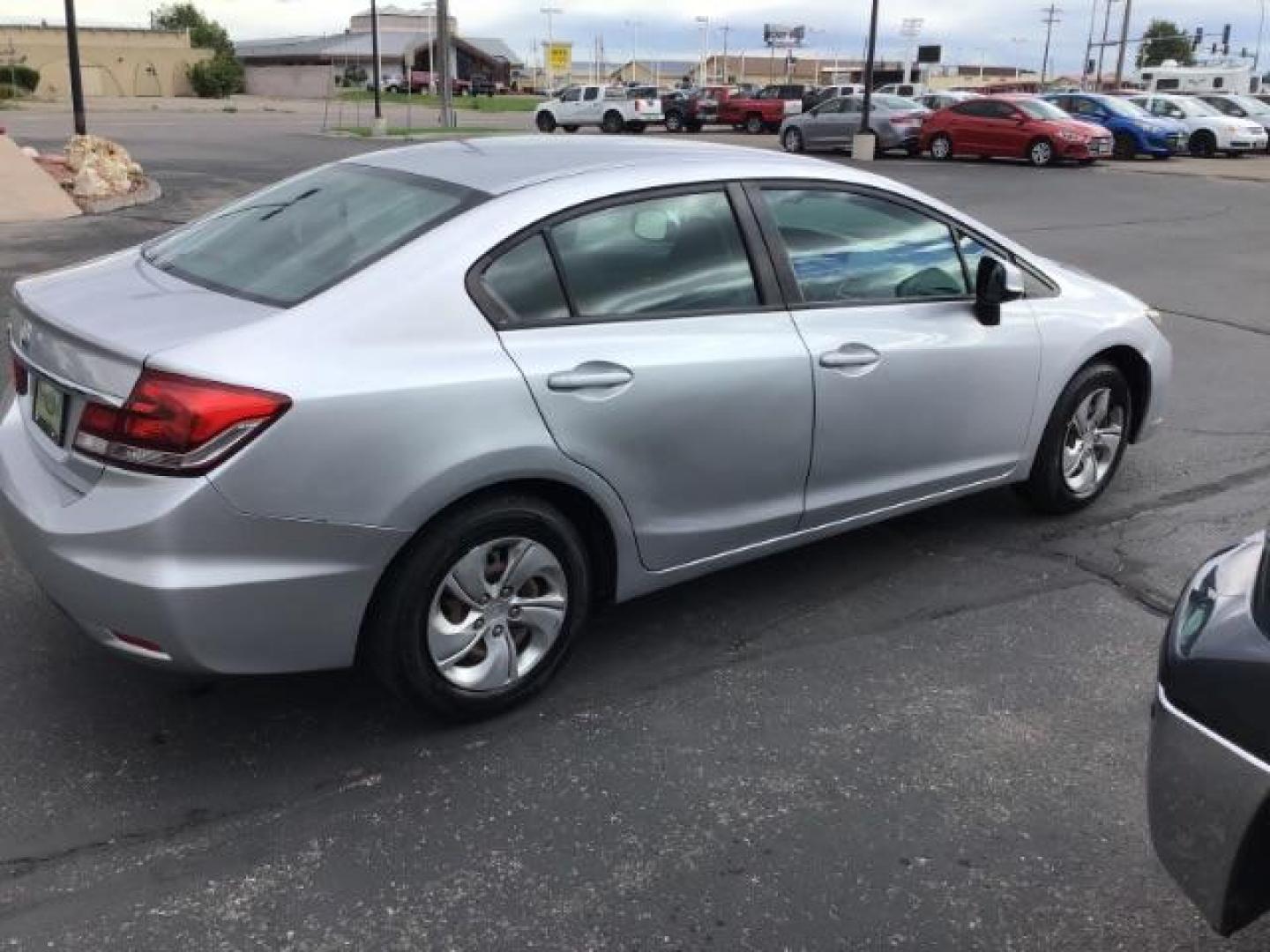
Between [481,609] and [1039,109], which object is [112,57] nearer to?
[1039,109]

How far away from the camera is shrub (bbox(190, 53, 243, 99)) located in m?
83.8

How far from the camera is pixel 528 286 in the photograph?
3.35 meters

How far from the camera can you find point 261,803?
119 inches

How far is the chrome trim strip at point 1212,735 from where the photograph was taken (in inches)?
74.8

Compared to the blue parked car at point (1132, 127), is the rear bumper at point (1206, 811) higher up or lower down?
lower down

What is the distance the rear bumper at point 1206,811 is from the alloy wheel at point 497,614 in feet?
5.70

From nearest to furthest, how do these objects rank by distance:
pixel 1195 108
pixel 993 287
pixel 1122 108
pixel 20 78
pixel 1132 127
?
1. pixel 993 287
2. pixel 1132 127
3. pixel 1122 108
4. pixel 1195 108
5. pixel 20 78

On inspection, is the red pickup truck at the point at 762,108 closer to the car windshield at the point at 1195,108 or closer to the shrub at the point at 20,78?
the car windshield at the point at 1195,108

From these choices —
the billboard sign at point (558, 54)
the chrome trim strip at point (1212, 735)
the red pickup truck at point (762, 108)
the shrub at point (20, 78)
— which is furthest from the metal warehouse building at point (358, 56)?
the chrome trim strip at point (1212, 735)

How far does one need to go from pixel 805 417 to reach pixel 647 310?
2.18 ft

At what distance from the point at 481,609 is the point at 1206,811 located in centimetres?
191

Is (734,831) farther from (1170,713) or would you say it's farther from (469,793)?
(1170,713)

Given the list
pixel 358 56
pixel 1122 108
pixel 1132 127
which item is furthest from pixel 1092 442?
pixel 358 56

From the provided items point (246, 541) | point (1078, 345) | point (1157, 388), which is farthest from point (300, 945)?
point (1157, 388)
